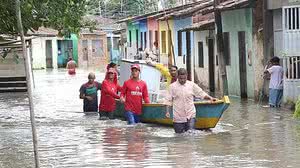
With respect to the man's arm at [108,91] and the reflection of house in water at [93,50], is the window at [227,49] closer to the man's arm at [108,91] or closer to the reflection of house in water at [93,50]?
the man's arm at [108,91]

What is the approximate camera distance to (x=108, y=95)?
58.0 feet

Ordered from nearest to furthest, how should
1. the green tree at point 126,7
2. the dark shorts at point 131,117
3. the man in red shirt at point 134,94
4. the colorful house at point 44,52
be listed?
1. the man in red shirt at point 134,94
2. the dark shorts at point 131,117
3. the colorful house at point 44,52
4. the green tree at point 126,7

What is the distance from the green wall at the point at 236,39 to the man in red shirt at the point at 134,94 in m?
8.55

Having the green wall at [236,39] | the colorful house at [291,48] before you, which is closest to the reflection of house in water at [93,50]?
the green wall at [236,39]

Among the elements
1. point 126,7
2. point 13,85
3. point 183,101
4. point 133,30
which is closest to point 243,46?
point 13,85

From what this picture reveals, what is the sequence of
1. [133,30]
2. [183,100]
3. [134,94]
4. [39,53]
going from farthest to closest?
[39,53] < [133,30] < [134,94] < [183,100]

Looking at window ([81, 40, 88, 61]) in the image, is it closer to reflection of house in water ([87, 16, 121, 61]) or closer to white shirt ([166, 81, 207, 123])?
reflection of house in water ([87, 16, 121, 61])

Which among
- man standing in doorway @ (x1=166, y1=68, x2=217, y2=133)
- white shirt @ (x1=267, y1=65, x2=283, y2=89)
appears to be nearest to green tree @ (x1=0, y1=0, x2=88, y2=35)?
man standing in doorway @ (x1=166, y1=68, x2=217, y2=133)

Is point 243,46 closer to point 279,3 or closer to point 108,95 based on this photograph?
point 279,3

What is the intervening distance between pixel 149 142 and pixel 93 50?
55812mm

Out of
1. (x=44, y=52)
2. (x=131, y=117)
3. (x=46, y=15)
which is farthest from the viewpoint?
(x=44, y=52)

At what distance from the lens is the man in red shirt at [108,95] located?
17453 millimetres

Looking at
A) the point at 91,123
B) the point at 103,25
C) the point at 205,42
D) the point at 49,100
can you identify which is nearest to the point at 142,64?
the point at 91,123

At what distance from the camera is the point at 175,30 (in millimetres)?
38625
